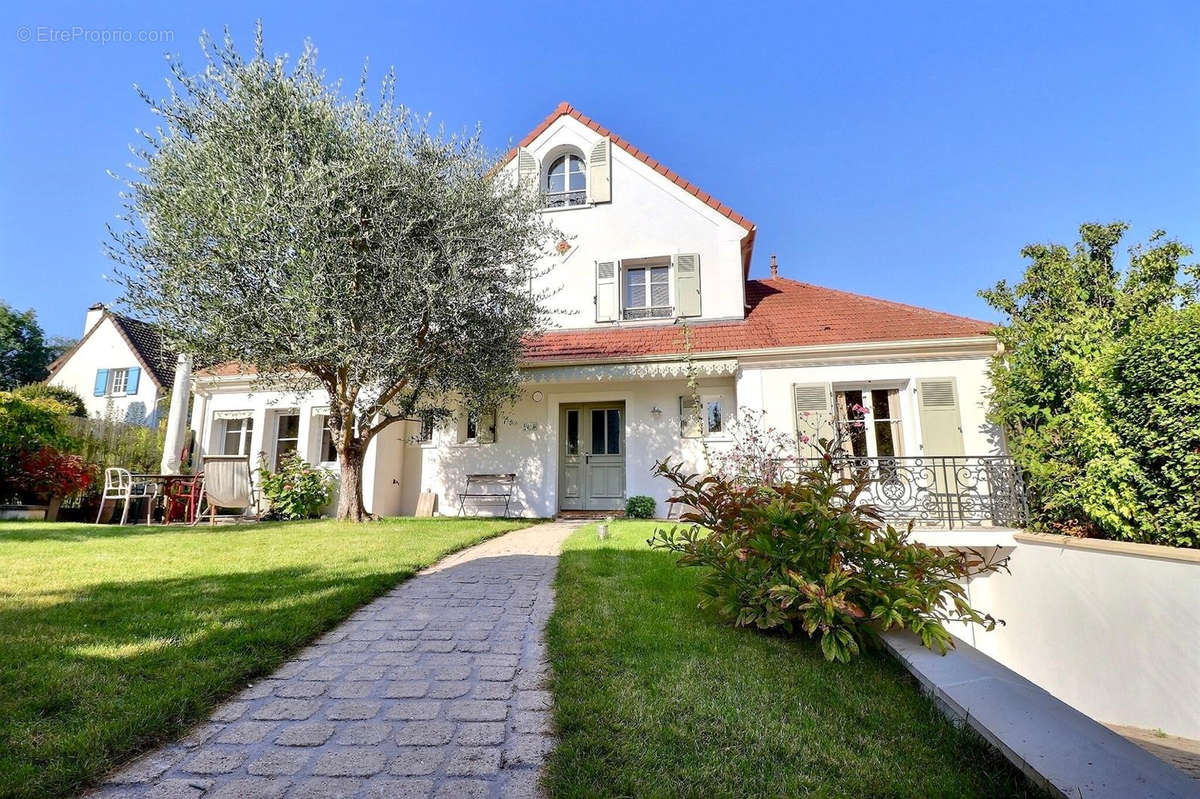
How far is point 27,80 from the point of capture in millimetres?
8422

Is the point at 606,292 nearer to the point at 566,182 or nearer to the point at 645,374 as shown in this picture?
the point at 645,374

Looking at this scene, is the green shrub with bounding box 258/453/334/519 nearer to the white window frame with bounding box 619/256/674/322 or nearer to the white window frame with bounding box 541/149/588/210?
the white window frame with bounding box 619/256/674/322

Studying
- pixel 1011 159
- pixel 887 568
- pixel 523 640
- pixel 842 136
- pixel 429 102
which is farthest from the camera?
pixel 842 136

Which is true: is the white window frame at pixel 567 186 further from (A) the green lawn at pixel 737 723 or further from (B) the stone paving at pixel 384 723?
(A) the green lawn at pixel 737 723

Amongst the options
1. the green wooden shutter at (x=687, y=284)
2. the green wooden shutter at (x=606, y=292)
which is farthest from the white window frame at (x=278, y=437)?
the green wooden shutter at (x=687, y=284)

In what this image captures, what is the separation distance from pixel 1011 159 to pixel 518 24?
34.5 feet

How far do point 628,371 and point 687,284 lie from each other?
318 cm

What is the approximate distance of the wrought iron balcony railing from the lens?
7891mm

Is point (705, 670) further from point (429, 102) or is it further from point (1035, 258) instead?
point (429, 102)

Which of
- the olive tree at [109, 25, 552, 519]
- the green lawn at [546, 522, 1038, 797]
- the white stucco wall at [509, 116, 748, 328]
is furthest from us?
the white stucco wall at [509, 116, 748, 328]

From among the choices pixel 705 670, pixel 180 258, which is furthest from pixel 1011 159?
pixel 180 258

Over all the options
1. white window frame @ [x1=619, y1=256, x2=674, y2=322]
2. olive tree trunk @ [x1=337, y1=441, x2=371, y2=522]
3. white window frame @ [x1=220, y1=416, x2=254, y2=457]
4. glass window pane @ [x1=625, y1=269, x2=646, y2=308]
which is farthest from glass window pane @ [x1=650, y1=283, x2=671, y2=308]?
white window frame @ [x1=220, y1=416, x2=254, y2=457]

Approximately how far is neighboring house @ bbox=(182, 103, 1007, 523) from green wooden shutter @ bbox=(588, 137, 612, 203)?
0.04m

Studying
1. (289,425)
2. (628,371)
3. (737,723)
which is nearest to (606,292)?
(628,371)
